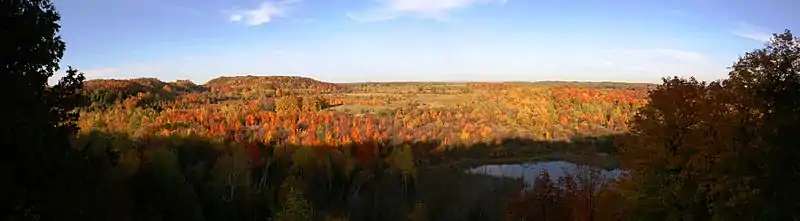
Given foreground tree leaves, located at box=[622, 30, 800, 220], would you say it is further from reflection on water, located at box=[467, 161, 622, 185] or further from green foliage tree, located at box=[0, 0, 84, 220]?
reflection on water, located at box=[467, 161, 622, 185]

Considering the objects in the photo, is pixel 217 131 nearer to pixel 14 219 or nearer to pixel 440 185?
pixel 440 185

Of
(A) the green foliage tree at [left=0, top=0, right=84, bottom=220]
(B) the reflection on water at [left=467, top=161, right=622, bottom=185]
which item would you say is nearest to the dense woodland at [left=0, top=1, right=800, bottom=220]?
(A) the green foliage tree at [left=0, top=0, right=84, bottom=220]

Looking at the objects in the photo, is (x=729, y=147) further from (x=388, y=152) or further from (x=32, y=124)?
(x=388, y=152)

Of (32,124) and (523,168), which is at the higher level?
(32,124)

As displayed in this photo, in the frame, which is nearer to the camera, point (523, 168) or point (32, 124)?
point (32, 124)

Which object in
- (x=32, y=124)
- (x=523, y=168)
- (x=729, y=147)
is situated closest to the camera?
(x=32, y=124)

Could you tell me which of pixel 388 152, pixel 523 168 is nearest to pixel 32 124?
pixel 388 152

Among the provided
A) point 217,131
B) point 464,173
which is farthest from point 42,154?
point 217,131

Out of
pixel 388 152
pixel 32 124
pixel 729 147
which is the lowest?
pixel 388 152
